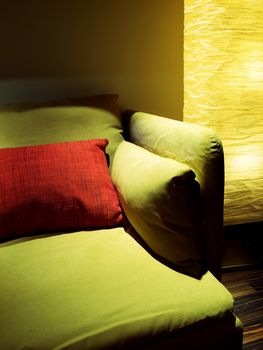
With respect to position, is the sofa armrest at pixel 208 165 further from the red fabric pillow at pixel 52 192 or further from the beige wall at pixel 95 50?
the beige wall at pixel 95 50

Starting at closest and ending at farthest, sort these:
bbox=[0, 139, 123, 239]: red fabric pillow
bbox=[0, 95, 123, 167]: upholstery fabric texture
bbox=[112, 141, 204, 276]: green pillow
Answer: bbox=[112, 141, 204, 276]: green pillow < bbox=[0, 139, 123, 239]: red fabric pillow < bbox=[0, 95, 123, 167]: upholstery fabric texture

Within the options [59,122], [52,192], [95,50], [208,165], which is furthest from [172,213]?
[95,50]

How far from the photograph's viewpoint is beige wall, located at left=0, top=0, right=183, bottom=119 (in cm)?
155

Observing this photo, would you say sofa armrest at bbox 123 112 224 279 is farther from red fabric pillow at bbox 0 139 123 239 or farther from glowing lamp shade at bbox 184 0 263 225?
glowing lamp shade at bbox 184 0 263 225

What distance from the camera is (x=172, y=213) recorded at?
943 mm

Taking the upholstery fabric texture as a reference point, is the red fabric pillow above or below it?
below

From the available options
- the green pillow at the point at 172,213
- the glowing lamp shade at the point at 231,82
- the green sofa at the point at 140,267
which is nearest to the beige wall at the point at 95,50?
the glowing lamp shade at the point at 231,82

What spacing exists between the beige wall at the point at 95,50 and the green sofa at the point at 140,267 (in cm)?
41

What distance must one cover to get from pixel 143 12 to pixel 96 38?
0.83 ft

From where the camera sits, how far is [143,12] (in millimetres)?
1671

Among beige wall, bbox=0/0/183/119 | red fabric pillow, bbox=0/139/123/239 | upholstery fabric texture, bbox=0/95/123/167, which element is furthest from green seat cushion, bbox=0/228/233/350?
beige wall, bbox=0/0/183/119

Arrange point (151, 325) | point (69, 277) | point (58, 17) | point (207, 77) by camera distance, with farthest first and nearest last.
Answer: point (58, 17)
point (207, 77)
point (69, 277)
point (151, 325)

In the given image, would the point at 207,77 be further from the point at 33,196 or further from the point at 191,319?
the point at 191,319

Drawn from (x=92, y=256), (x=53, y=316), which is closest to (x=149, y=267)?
(x=92, y=256)
